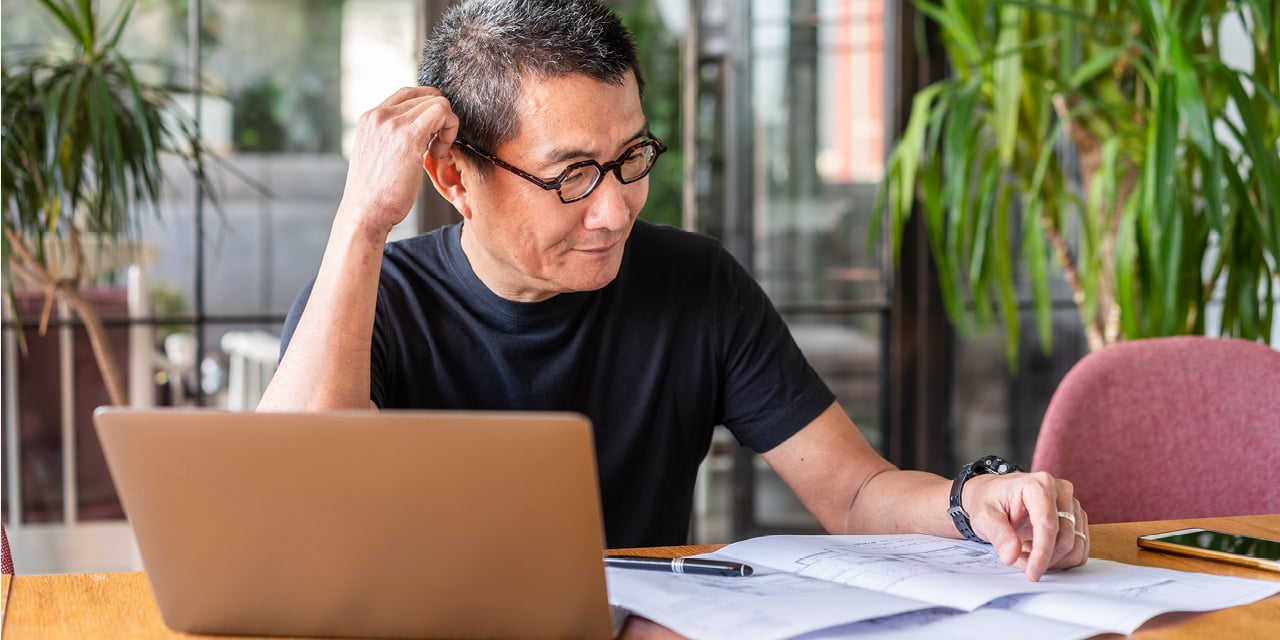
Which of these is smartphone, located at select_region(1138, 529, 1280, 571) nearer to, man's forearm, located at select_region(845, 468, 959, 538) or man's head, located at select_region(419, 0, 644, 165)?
man's forearm, located at select_region(845, 468, 959, 538)

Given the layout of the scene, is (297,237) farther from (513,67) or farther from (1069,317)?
(1069,317)

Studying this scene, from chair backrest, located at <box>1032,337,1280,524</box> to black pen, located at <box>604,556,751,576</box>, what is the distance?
0.79 metres

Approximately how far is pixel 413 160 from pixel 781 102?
1.94 meters

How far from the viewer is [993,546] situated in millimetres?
1157

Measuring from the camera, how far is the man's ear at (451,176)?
1.42 m

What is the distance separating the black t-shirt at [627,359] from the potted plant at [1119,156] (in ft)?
3.06

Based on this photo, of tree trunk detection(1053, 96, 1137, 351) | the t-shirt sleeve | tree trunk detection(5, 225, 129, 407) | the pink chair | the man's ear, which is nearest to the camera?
the pink chair

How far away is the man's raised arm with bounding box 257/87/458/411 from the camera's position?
Result: 127 centimetres

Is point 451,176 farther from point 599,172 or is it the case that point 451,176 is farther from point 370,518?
point 370,518

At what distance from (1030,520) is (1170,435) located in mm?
692

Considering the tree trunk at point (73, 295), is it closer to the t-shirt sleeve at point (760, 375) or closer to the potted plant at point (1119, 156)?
the t-shirt sleeve at point (760, 375)

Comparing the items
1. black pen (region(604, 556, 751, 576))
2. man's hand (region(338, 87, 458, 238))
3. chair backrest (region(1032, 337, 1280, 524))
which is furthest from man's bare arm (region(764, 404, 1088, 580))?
man's hand (region(338, 87, 458, 238))

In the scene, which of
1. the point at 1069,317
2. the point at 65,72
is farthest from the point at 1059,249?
→ the point at 65,72

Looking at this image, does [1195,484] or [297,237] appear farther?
[297,237]
